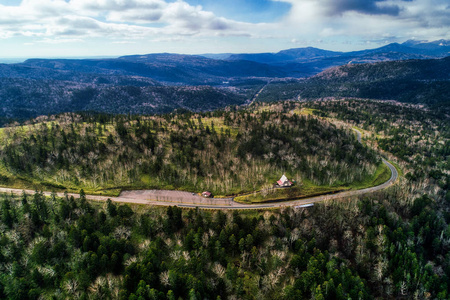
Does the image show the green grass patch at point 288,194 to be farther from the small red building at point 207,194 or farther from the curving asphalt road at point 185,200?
the small red building at point 207,194

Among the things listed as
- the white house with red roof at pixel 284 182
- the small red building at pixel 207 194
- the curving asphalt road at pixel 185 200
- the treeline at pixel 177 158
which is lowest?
the curving asphalt road at pixel 185 200

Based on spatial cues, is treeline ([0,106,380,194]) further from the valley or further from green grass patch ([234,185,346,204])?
green grass patch ([234,185,346,204])

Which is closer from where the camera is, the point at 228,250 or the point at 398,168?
the point at 228,250

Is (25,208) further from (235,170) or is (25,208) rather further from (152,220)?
(235,170)

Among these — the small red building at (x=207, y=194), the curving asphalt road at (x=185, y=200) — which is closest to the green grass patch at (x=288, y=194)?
the curving asphalt road at (x=185, y=200)

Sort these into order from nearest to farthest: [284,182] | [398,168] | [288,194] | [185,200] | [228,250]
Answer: [228,250]
[185,200]
[288,194]
[284,182]
[398,168]

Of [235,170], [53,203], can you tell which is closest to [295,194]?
[235,170]

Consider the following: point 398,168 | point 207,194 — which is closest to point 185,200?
point 207,194

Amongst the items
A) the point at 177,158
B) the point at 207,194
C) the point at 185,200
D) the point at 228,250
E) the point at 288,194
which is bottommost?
the point at 228,250

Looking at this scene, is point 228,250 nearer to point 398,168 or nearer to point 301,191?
point 301,191
